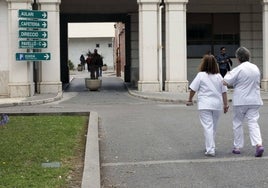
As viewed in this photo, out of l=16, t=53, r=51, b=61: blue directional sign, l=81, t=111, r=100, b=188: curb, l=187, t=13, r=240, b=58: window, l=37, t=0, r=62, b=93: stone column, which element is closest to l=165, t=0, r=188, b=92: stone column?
l=187, t=13, r=240, b=58: window

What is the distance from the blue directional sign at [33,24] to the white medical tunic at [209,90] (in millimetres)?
13713

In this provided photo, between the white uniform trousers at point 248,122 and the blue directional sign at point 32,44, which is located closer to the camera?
the white uniform trousers at point 248,122

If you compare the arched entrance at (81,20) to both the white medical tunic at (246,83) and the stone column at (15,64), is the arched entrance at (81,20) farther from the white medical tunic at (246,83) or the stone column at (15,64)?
the white medical tunic at (246,83)

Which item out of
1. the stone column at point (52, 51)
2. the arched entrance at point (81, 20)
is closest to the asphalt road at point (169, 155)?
the stone column at point (52, 51)

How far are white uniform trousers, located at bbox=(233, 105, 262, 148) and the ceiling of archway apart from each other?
17.8 metres

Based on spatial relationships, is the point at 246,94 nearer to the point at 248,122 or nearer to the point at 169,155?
the point at 248,122

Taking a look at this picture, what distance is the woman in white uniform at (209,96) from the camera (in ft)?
29.5

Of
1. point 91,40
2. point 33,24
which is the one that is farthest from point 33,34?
point 91,40

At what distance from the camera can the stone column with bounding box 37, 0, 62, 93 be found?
76.0 ft

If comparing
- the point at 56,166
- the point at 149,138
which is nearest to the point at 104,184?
the point at 56,166

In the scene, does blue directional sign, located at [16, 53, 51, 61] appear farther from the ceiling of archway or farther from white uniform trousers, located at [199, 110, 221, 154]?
white uniform trousers, located at [199, 110, 221, 154]

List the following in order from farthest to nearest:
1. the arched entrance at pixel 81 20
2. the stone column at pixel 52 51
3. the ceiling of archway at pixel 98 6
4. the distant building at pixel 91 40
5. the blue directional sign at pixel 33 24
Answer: the distant building at pixel 91 40 → the arched entrance at pixel 81 20 → the ceiling of archway at pixel 98 6 → the stone column at pixel 52 51 → the blue directional sign at pixel 33 24

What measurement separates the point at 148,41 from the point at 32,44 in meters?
4.93

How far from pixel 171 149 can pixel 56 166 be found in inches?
104
